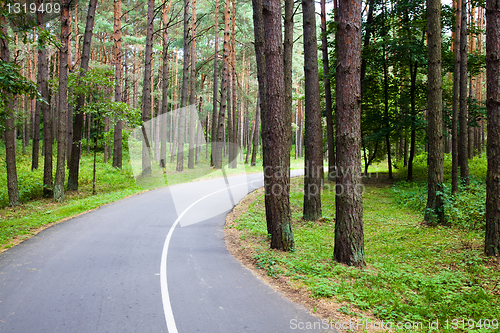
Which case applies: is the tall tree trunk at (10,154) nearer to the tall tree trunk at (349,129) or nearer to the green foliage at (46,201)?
the green foliage at (46,201)

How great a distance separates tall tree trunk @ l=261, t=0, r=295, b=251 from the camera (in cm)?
755

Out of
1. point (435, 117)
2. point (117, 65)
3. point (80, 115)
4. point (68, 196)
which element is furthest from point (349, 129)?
point (117, 65)

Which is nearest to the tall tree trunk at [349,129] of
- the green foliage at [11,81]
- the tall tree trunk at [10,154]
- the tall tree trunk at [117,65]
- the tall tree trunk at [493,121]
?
the tall tree trunk at [493,121]

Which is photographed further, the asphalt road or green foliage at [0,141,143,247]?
green foliage at [0,141,143,247]

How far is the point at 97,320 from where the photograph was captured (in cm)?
446

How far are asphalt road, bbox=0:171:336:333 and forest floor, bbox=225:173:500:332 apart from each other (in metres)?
0.49

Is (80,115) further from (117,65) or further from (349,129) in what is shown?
(349,129)

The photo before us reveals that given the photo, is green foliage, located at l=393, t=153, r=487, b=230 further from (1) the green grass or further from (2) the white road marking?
(1) the green grass

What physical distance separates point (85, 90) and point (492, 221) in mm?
16460

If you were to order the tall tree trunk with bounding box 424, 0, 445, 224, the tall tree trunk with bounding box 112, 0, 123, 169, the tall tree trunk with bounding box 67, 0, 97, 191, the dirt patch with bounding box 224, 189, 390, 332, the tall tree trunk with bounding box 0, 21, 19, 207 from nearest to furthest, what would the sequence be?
the dirt patch with bounding box 224, 189, 390, 332
the tall tree trunk with bounding box 424, 0, 445, 224
the tall tree trunk with bounding box 0, 21, 19, 207
the tall tree trunk with bounding box 67, 0, 97, 191
the tall tree trunk with bounding box 112, 0, 123, 169

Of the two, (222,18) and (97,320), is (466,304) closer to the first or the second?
(97,320)

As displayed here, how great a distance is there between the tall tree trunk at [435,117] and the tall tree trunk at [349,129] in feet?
14.6

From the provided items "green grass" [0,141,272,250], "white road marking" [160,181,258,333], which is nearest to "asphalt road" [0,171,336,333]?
"white road marking" [160,181,258,333]

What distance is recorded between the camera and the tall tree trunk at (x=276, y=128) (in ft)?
24.8
